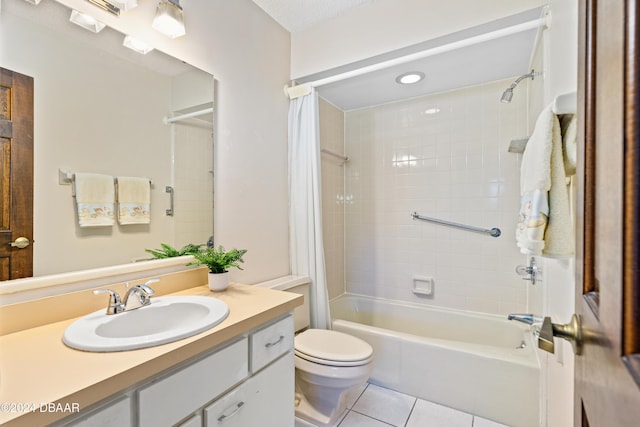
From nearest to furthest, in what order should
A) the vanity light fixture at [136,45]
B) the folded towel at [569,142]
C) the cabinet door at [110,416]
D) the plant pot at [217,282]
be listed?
1. the cabinet door at [110,416]
2. the folded towel at [569,142]
3. the vanity light fixture at [136,45]
4. the plant pot at [217,282]

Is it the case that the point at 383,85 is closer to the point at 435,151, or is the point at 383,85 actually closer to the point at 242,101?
the point at 435,151

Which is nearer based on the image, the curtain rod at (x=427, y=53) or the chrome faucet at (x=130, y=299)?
the chrome faucet at (x=130, y=299)

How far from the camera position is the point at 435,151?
2.34 metres

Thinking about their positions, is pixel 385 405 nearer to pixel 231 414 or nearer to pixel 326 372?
pixel 326 372

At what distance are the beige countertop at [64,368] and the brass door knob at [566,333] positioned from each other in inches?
32.3

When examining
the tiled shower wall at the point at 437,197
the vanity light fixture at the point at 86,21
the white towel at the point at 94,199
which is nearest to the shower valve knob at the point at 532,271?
the tiled shower wall at the point at 437,197

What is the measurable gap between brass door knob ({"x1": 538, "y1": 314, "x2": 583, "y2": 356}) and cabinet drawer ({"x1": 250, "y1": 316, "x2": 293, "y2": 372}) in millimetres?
836

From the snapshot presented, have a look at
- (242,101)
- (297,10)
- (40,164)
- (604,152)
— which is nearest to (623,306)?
(604,152)

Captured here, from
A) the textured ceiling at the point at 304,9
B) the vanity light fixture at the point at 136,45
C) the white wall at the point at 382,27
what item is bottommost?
the vanity light fixture at the point at 136,45

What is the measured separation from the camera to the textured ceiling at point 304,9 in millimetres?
1719

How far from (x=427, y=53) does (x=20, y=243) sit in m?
1.98

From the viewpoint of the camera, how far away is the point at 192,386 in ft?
2.60

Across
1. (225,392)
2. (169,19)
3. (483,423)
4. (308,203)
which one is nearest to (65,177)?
(169,19)

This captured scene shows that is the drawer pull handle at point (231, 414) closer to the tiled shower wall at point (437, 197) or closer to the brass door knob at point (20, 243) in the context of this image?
the brass door knob at point (20, 243)
